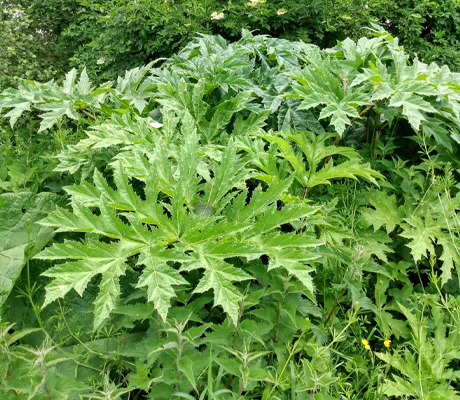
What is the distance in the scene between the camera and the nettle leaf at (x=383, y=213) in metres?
2.01

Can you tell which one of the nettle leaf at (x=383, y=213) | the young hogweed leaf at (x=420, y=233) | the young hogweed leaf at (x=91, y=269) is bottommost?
the young hogweed leaf at (x=420, y=233)

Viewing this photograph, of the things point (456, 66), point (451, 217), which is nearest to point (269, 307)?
point (451, 217)

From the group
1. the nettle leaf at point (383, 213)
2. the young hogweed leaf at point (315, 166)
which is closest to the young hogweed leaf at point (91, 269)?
the young hogweed leaf at point (315, 166)

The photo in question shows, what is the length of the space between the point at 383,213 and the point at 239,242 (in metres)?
0.99

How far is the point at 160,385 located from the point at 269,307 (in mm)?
487

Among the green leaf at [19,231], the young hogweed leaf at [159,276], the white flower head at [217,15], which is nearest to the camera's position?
the young hogweed leaf at [159,276]

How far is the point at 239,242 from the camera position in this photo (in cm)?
139

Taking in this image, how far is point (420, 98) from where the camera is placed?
202 centimetres

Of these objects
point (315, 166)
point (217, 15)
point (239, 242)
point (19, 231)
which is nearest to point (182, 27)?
point (217, 15)

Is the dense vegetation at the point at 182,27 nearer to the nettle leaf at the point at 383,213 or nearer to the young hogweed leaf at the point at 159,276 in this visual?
the nettle leaf at the point at 383,213

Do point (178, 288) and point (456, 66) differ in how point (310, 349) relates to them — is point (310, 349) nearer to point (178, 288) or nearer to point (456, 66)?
point (178, 288)

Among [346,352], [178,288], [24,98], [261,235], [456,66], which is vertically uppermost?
[24,98]

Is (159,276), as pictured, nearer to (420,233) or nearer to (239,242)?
(239,242)

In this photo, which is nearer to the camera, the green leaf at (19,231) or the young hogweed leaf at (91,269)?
the young hogweed leaf at (91,269)
